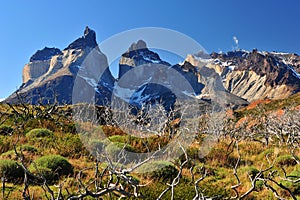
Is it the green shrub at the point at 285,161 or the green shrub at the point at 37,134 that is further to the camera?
the green shrub at the point at 37,134

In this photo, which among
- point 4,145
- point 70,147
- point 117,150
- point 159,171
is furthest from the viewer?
point 70,147

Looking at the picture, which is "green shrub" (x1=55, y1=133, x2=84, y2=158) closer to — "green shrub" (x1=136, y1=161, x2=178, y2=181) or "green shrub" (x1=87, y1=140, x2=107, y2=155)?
"green shrub" (x1=87, y1=140, x2=107, y2=155)

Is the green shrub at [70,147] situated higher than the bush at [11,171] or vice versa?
the green shrub at [70,147]

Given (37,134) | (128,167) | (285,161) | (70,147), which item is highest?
(37,134)

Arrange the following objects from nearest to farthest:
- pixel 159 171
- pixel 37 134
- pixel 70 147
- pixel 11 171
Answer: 1. pixel 11 171
2. pixel 159 171
3. pixel 70 147
4. pixel 37 134

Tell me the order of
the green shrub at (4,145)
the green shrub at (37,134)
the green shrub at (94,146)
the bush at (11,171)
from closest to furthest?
1. the bush at (11,171)
2. the green shrub at (4,145)
3. the green shrub at (94,146)
4. the green shrub at (37,134)

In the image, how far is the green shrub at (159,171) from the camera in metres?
9.28

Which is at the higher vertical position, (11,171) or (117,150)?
(117,150)

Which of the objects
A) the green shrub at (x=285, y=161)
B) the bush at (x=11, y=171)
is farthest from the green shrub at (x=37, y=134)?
the green shrub at (x=285, y=161)

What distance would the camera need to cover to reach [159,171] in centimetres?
939

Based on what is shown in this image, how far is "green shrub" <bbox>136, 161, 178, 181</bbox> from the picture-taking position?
9279 millimetres

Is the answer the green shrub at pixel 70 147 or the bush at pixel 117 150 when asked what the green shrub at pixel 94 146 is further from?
the bush at pixel 117 150

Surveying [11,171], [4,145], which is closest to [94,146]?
[4,145]

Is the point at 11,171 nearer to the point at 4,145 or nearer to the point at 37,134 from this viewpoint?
the point at 4,145
